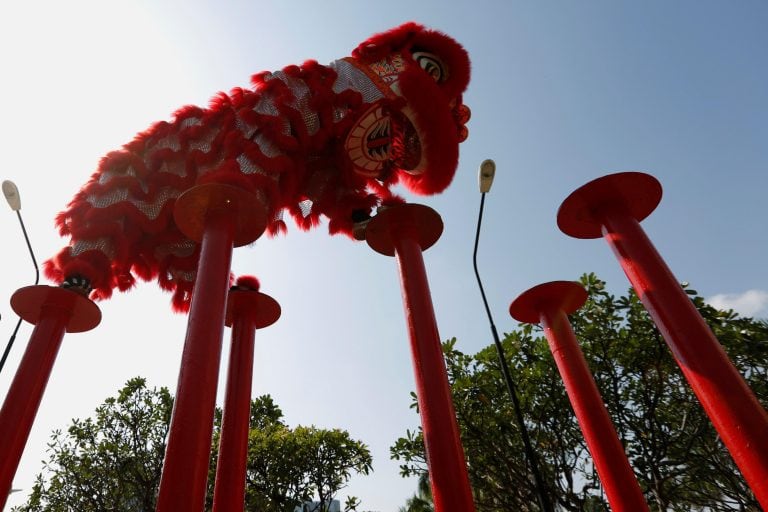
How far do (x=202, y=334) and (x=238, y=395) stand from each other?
1.54 metres

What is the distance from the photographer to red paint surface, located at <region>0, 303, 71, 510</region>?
3.38 m

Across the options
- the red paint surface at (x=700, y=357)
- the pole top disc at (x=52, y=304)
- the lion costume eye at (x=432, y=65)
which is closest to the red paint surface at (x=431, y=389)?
the red paint surface at (x=700, y=357)

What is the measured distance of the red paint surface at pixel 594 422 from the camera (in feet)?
11.5

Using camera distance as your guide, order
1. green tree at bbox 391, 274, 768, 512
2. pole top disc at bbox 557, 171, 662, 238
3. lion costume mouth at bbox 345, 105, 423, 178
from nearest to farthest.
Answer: pole top disc at bbox 557, 171, 662, 238 → lion costume mouth at bbox 345, 105, 423, 178 → green tree at bbox 391, 274, 768, 512

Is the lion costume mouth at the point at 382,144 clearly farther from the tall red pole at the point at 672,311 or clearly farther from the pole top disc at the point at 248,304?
the tall red pole at the point at 672,311

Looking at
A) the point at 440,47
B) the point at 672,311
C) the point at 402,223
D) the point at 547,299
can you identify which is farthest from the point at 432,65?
the point at 672,311

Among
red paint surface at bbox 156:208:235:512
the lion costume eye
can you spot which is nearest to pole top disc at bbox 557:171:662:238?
the lion costume eye

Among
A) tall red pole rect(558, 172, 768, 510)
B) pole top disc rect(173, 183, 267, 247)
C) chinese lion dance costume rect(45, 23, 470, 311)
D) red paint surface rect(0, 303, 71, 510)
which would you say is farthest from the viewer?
chinese lion dance costume rect(45, 23, 470, 311)

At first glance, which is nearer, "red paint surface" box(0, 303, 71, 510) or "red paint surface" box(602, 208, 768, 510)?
"red paint surface" box(602, 208, 768, 510)

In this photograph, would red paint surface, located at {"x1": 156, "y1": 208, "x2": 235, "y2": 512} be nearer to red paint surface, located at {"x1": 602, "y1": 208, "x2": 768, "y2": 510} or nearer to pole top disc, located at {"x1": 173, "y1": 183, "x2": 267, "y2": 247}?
pole top disc, located at {"x1": 173, "y1": 183, "x2": 267, "y2": 247}

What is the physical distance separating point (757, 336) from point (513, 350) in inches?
132

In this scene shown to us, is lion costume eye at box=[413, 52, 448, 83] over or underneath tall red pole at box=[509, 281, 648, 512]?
over

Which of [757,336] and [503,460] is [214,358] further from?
[757,336]

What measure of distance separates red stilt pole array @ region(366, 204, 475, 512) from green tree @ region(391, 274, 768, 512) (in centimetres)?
362
